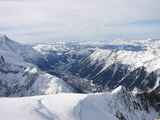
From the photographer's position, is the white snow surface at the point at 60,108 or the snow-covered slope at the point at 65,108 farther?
the snow-covered slope at the point at 65,108

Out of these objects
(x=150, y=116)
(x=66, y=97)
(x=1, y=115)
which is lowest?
(x=150, y=116)

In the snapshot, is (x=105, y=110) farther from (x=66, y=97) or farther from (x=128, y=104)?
(x=128, y=104)

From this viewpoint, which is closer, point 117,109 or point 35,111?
point 35,111

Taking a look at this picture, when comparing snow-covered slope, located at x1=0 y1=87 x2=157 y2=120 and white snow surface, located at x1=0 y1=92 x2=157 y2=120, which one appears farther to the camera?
snow-covered slope, located at x1=0 y1=87 x2=157 y2=120

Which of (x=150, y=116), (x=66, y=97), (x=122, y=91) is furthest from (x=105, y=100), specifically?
(x=150, y=116)
